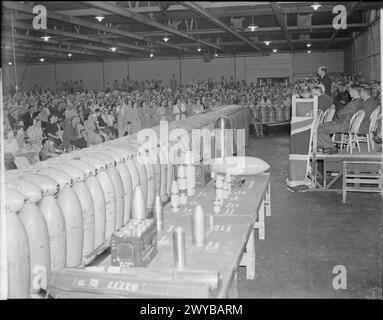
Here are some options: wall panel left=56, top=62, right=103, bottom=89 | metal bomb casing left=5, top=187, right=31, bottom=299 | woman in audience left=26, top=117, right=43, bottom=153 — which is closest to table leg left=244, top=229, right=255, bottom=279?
metal bomb casing left=5, top=187, right=31, bottom=299

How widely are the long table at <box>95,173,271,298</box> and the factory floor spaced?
0.98ft

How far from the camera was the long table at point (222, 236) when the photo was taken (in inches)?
83.2

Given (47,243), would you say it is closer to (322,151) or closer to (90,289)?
(90,289)

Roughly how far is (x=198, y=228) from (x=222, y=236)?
0.71ft

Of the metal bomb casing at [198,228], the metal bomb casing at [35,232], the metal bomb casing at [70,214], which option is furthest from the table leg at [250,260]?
the metal bomb casing at [35,232]

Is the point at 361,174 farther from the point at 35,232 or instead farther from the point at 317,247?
the point at 35,232

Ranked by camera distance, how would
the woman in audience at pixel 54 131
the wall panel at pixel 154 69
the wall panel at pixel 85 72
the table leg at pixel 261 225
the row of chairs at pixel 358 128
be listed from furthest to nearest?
1. the wall panel at pixel 85 72
2. the wall panel at pixel 154 69
3. the woman in audience at pixel 54 131
4. the row of chairs at pixel 358 128
5. the table leg at pixel 261 225

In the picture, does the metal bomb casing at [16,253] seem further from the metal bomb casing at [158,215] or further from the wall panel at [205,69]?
the wall panel at [205,69]

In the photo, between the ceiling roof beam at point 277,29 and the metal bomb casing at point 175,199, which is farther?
the ceiling roof beam at point 277,29

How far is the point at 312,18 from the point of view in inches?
518

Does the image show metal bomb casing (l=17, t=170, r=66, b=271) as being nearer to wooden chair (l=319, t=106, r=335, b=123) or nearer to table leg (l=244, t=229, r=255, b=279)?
table leg (l=244, t=229, r=255, b=279)

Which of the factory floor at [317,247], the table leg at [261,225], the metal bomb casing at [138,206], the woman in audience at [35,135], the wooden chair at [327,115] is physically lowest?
the factory floor at [317,247]

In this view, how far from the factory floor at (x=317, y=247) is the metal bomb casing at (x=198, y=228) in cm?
100
